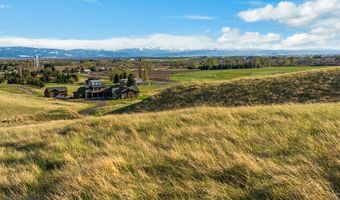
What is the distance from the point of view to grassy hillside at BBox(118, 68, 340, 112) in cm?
A: 2978

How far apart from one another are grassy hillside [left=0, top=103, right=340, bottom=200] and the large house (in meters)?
105

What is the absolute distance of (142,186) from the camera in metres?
6.61

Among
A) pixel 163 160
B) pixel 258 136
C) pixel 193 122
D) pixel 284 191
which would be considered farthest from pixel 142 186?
pixel 193 122

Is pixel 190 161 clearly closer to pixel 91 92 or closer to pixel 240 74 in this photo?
pixel 240 74

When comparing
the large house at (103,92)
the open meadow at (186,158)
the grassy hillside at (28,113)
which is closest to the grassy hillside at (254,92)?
the open meadow at (186,158)

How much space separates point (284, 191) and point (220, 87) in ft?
104

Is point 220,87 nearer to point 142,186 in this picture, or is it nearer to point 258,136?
point 258,136

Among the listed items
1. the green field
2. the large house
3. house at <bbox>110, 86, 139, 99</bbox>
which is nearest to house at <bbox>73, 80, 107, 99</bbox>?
the large house

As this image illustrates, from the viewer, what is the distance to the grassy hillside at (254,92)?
29781 millimetres

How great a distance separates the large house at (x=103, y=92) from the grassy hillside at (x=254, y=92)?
256 ft

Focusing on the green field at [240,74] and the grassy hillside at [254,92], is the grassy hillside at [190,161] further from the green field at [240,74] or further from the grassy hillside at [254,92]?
the green field at [240,74]

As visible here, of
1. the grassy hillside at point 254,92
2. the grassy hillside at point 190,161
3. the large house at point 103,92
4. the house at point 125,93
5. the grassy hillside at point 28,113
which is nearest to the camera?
the grassy hillside at point 190,161

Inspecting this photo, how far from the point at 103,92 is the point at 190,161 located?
126230 mm

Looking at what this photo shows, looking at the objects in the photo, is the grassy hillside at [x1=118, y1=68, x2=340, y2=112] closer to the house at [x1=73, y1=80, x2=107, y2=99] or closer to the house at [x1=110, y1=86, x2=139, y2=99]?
the house at [x1=110, y1=86, x2=139, y2=99]
